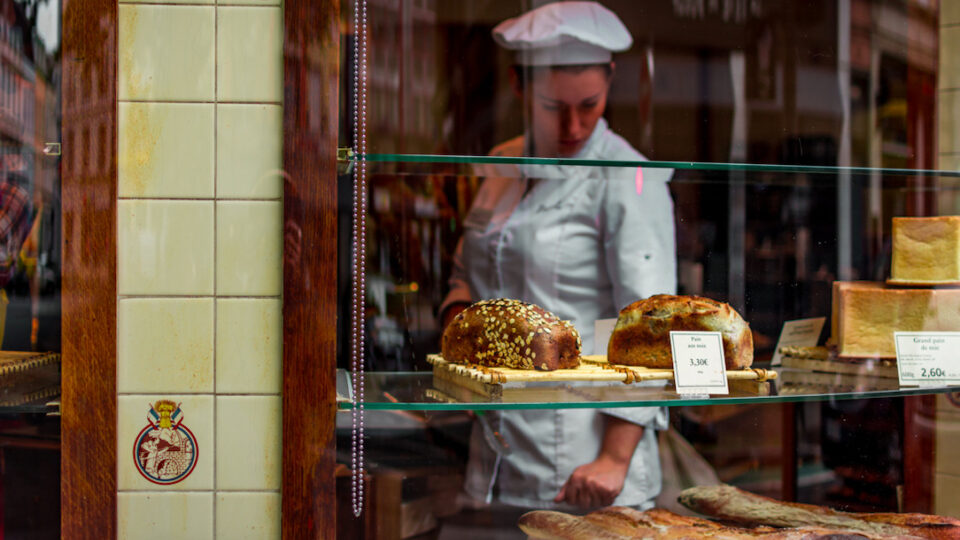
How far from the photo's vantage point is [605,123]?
72.2 inches

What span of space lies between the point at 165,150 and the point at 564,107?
3.44ft

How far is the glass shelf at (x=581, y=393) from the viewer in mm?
1073

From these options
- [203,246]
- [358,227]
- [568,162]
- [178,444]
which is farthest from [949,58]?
[178,444]

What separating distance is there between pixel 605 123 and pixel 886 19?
0.65 m

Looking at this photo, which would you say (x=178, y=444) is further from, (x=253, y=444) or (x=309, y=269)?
(x=309, y=269)

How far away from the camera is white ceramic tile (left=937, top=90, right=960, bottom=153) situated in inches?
58.2

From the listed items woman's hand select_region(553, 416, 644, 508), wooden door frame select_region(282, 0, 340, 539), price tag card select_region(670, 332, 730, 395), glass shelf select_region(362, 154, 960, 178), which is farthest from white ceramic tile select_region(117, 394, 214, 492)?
woman's hand select_region(553, 416, 644, 508)

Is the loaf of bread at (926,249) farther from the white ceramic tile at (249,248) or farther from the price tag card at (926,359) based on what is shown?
the white ceramic tile at (249,248)

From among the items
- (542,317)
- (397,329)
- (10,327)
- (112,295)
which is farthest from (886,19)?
(10,327)

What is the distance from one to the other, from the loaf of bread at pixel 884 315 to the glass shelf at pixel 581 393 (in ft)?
0.25

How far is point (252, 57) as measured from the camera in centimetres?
105

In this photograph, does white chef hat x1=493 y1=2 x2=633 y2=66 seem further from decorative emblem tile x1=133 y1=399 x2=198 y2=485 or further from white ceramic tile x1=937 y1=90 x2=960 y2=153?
decorative emblem tile x1=133 y1=399 x2=198 y2=485

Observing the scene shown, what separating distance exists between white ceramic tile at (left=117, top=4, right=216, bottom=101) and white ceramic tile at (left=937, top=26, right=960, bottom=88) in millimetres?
1373

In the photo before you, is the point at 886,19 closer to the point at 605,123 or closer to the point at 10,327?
the point at 605,123
